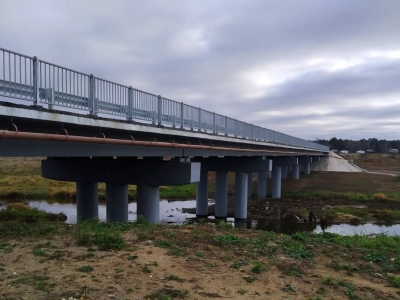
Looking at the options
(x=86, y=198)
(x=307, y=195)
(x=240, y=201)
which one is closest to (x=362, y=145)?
(x=307, y=195)

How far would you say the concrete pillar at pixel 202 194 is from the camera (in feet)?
98.7

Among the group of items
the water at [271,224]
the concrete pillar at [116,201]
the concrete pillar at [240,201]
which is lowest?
the water at [271,224]

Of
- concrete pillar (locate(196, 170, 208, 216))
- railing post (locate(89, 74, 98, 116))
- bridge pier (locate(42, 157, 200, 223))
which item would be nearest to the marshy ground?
railing post (locate(89, 74, 98, 116))

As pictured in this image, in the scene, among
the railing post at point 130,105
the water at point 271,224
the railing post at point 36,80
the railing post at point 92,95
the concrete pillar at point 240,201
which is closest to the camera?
the railing post at point 36,80

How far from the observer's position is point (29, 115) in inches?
342

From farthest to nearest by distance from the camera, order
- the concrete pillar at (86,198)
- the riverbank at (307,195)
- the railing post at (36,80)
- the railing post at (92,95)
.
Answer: the riverbank at (307,195), the concrete pillar at (86,198), the railing post at (92,95), the railing post at (36,80)

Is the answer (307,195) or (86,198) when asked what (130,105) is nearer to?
(86,198)

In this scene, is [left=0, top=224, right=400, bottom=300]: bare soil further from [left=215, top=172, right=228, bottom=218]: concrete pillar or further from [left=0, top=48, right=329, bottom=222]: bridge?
[left=215, top=172, right=228, bottom=218]: concrete pillar

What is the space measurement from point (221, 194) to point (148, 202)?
42.6ft

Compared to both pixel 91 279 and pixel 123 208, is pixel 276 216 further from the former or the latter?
pixel 91 279

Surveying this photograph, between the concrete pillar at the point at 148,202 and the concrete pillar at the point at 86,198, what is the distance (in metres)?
3.42

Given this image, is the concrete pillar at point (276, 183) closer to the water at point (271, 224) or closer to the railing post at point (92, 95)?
the water at point (271, 224)

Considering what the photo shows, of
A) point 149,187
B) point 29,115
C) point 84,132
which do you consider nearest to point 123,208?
point 149,187

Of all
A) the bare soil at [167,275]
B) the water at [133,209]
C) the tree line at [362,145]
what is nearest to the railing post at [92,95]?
the bare soil at [167,275]
